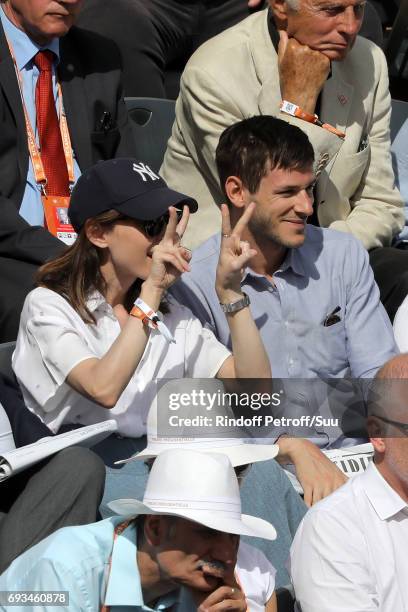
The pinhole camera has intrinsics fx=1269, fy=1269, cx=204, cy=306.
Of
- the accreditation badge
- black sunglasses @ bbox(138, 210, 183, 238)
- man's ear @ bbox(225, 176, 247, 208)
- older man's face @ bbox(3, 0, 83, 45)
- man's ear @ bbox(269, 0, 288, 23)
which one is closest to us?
black sunglasses @ bbox(138, 210, 183, 238)

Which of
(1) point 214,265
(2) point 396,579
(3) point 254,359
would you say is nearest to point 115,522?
(2) point 396,579

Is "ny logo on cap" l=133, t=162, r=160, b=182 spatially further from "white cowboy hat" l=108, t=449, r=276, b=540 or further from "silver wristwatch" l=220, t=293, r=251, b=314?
"white cowboy hat" l=108, t=449, r=276, b=540

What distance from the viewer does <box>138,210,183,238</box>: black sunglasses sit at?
386cm

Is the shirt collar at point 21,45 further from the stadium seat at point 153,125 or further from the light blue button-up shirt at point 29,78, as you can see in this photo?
the stadium seat at point 153,125

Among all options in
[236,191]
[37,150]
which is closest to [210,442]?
[236,191]

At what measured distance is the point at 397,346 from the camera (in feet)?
14.4

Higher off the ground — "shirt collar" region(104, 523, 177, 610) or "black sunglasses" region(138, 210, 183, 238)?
"shirt collar" region(104, 523, 177, 610)

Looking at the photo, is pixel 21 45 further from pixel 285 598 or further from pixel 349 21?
pixel 285 598

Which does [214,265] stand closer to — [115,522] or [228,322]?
[228,322]

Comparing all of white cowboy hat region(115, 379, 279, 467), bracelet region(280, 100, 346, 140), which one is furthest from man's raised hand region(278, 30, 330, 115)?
white cowboy hat region(115, 379, 279, 467)

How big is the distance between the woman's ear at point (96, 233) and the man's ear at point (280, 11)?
1.57 m

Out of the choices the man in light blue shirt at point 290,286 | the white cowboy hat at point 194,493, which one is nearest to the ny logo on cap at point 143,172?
the man in light blue shirt at point 290,286
